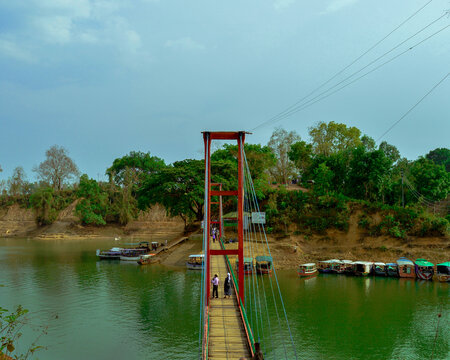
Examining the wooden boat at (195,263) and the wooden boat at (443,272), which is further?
the wooden boat at (195,263)

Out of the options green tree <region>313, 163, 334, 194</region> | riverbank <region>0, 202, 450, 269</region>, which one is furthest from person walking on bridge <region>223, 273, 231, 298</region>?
green tree <region>313, 163, 334, 194</region>

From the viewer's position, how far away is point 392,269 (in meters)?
32.0

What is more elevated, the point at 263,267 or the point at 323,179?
the point at 323,179

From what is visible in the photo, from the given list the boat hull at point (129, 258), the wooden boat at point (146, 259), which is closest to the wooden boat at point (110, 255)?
the boat hull at point (129, 258)

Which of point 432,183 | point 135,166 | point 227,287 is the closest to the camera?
point 227,287

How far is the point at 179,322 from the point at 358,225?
1059 inches

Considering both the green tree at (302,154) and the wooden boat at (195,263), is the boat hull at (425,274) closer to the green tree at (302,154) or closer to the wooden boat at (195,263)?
the wooden boat at (195,263)

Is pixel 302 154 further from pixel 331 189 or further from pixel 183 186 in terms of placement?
pixel 183 186

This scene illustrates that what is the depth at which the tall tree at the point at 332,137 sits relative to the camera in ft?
183

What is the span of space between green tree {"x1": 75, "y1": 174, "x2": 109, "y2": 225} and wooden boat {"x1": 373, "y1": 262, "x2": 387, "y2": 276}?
5025 cm

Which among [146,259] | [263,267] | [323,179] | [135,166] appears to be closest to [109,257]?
[146,259]

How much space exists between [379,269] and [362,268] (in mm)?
1398

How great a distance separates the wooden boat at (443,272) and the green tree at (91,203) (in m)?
54.4

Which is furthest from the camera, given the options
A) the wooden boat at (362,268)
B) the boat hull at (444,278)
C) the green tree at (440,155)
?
the green tree at (440,155)
